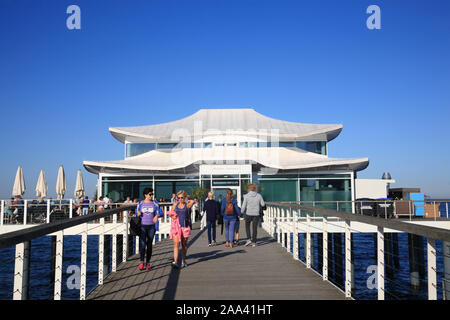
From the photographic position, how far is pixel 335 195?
26594 millimetres

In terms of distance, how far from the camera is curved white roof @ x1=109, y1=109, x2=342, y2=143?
32.9m

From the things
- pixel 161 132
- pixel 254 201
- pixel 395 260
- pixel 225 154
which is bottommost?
pixel 395 260

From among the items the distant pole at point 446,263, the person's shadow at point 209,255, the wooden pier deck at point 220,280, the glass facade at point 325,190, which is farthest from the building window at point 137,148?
the distant pole at point 446,263

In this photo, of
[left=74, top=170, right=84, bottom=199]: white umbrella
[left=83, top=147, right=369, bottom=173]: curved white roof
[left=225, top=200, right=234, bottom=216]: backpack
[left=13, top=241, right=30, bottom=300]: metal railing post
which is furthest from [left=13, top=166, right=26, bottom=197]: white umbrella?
[left=13, top=241, right=30, bottom=300]: metal railing post

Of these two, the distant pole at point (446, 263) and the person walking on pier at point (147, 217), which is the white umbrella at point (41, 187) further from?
the distant pole at point (446, 263)

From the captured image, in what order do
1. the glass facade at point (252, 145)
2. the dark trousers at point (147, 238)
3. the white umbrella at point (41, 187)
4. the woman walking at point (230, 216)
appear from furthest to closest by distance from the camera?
the glass facade at point (252, 145), the white umbrella at point (41, 187), the woman walking at point (230, 216), the dark trousers at point (147, 238)

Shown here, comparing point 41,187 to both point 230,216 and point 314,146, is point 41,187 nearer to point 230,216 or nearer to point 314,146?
point 230,216

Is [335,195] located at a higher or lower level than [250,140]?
lower

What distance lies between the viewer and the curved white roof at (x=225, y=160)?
1056 inches
